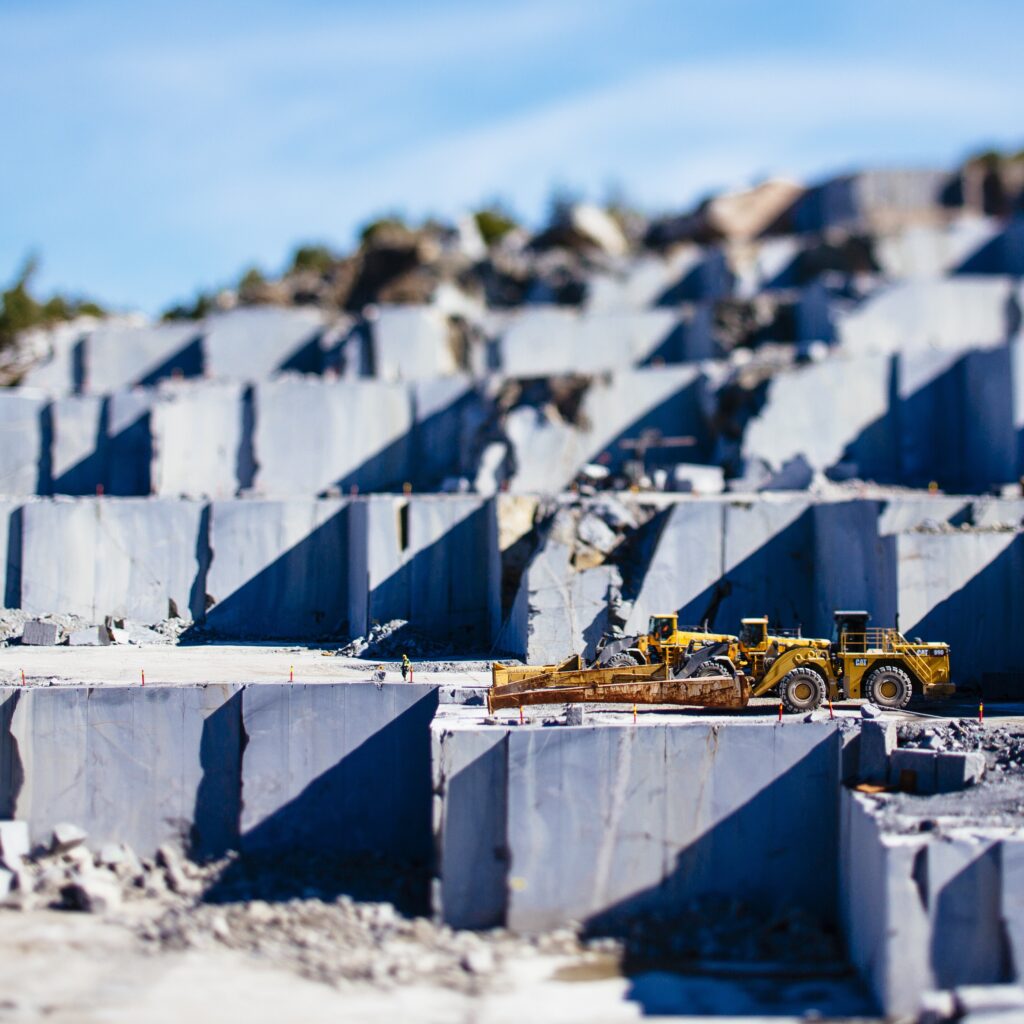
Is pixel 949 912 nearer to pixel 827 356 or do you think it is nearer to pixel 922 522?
pixel 922 522

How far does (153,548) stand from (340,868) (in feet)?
30.5

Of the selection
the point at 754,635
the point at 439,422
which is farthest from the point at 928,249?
the point at 754,635

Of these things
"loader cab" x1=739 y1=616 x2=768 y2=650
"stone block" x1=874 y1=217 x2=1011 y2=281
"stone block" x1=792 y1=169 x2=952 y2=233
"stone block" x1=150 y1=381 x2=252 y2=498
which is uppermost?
"stone block" x1=792 y1=169 x2=952 y2=233

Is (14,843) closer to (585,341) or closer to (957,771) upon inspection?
(957,771)

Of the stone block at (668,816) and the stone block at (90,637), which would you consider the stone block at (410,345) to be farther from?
the stone block at (668,816)

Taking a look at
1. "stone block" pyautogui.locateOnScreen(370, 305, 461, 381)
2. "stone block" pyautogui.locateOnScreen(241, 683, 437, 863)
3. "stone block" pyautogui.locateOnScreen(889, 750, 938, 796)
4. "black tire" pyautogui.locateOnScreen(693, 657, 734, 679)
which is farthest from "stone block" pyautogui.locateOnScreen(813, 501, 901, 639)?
"stone block" pyautogui.locateOnScreen(370, 305, 461, 381)

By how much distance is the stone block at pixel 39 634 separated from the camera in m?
22.4

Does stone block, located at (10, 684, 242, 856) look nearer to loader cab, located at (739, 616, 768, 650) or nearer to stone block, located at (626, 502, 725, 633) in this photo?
loader cab, located at (739, 616, 768, 650)

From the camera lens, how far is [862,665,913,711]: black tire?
1723 cm

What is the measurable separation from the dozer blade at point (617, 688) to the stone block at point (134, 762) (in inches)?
136

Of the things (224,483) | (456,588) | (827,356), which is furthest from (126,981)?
(827,356)

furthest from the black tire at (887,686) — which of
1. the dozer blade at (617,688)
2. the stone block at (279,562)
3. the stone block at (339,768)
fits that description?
the stone block at (279,562)

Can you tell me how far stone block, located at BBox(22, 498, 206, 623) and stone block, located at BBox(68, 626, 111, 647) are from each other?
989 mm

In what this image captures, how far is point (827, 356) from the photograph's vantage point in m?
29.3
